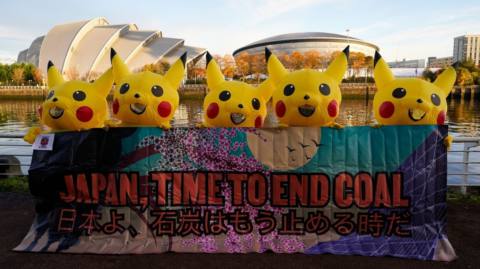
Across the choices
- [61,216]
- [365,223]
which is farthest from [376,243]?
[61,216]

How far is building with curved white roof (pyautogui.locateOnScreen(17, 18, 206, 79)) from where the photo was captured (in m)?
58.6

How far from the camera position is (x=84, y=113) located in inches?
156

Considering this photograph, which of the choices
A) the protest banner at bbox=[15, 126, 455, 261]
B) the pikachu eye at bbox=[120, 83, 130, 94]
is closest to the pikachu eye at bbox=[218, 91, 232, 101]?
the protest banner at bbox=[15, 126, 455, 261]

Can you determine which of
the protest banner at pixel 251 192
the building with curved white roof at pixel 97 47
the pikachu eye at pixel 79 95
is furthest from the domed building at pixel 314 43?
the protest banner at pixel 251 192

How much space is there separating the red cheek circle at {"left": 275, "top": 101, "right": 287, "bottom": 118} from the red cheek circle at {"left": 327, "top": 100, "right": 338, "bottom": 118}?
19.7 inches

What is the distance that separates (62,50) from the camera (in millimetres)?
59344

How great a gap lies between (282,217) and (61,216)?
7.96ft

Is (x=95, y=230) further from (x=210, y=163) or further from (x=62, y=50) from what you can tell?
(x=62, y=50)

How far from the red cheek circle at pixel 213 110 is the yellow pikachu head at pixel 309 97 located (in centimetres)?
73

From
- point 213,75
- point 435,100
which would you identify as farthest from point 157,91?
point 435,100

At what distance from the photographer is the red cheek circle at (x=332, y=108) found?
12.3 ft

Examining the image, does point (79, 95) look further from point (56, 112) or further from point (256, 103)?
point (256, 103)

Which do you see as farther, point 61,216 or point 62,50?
point 62,50

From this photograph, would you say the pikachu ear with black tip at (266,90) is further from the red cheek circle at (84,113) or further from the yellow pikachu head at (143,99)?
the red cheek circle at (84,113)
